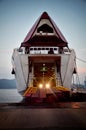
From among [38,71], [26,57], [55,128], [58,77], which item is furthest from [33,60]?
[55,128]

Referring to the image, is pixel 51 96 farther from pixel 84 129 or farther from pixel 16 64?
pixel 84 129

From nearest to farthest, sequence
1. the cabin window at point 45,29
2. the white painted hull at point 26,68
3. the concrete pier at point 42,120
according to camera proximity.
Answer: the concrete pier at point 42,120, the white painted hull at point 26,68, the cabin window at point 45,29

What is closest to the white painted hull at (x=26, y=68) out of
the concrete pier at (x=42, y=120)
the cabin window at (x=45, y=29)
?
the cabin window at (x=45, y=29)

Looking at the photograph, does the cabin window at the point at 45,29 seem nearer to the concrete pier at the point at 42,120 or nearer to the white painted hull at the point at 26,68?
the white painted hull at the point at 26,68

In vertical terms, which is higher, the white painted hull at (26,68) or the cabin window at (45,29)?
the cabin window at (45,29)

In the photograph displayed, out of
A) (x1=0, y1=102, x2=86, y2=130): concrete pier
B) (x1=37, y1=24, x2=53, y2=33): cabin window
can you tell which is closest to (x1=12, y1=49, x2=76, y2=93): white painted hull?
(x1=37, y1=24, x2=53, y2=33): cabin window

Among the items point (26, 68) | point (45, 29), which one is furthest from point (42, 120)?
point (45, 29)

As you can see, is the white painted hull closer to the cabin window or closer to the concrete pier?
the cabin window

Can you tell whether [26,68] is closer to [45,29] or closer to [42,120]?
[45,29]

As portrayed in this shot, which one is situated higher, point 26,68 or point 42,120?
point 26,68

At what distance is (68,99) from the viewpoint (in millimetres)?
16797

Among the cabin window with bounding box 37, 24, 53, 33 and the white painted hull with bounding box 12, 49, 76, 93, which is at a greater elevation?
the cabin window with bounding box 37, 24, 53, 33

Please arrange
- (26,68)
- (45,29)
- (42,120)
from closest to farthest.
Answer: (42,120) → (26,68) → (45,29)

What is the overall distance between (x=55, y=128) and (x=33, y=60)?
66.4ft
